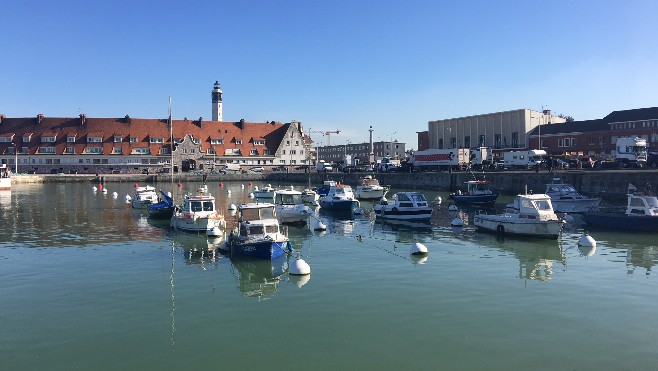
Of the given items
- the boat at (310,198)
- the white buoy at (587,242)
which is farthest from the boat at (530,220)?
the boat at (310,198)

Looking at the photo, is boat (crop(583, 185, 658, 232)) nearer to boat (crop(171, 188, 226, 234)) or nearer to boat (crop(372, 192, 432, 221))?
boat (crop(372, 192, 432, 221))

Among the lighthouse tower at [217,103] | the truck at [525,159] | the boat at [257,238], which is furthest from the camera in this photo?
the lighthouse tower at [217,103]

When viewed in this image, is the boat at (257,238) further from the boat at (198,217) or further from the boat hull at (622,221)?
the boat hull at (622,221)

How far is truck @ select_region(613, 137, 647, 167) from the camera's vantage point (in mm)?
63094

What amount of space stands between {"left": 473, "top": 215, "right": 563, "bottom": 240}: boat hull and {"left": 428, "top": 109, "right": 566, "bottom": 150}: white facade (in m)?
72.0

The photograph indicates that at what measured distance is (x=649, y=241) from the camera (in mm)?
30391

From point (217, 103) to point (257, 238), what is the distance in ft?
487

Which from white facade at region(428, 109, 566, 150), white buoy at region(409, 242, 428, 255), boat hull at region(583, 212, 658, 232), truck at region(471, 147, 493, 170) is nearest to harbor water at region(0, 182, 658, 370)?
white buoy at region(409, 242, 428, 255)

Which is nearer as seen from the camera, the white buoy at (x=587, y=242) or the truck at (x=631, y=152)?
the white buoy at (x=587, y=242)

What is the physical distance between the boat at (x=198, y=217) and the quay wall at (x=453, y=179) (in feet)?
76.5

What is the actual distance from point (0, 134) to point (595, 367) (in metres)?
138

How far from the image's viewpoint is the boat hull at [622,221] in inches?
1300

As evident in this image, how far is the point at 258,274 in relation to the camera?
22156 mm

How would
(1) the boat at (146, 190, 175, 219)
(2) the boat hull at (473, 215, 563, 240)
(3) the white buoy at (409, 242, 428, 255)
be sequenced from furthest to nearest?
1. (1) the boat at (146, 190, 175, 219)
2. (2) the boat hull at (473, 215, 563, 240)
3. (3) the white buoy at (409, 242, 428, 255)
